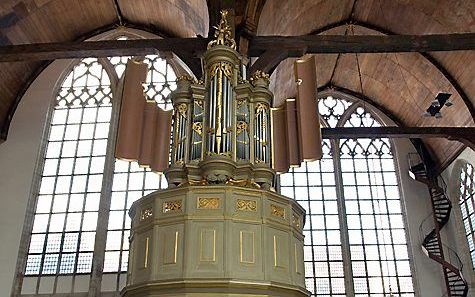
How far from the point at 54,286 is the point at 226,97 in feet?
27.6

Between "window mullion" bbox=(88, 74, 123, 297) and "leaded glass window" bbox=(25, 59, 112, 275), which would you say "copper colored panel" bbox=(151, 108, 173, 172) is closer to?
"window mullion" bbox=(88, 74, 123, 297)

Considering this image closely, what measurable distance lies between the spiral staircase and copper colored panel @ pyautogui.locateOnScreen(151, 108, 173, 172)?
32.1ft

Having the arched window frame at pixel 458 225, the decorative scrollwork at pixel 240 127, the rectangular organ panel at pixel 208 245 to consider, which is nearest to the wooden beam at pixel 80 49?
the decorative scrollwork at pixel 240 127

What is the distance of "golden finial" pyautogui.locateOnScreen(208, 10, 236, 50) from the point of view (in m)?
8.73

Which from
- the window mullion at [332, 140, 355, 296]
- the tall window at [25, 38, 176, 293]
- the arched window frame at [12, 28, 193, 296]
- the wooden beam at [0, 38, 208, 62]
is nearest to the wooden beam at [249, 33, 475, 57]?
the wooden beam at [0, 38, 208, 62]

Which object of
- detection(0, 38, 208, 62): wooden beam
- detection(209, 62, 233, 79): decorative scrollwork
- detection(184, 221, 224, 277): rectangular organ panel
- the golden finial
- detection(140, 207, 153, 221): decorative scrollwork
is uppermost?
detection(0, 38, 208, 62): wooden beam

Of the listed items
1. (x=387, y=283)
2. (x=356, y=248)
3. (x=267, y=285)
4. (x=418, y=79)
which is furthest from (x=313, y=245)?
(x=267, y=285)

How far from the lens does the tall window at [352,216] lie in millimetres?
15156

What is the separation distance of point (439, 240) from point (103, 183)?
33.4 feet

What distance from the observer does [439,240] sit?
14.9m

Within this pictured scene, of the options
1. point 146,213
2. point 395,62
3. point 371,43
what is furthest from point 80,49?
point 395,62

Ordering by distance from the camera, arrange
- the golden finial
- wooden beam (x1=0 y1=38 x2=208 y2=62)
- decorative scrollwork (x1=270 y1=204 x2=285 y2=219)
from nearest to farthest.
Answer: decorative scrollwork (x1=270 y1=204 x2=285 y2=219) → the golden finial → wooden beam (x1=0 y1=38 x2=208 y2=62)

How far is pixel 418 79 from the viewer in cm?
1563

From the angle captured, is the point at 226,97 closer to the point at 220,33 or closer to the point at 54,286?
the point at 220,33
